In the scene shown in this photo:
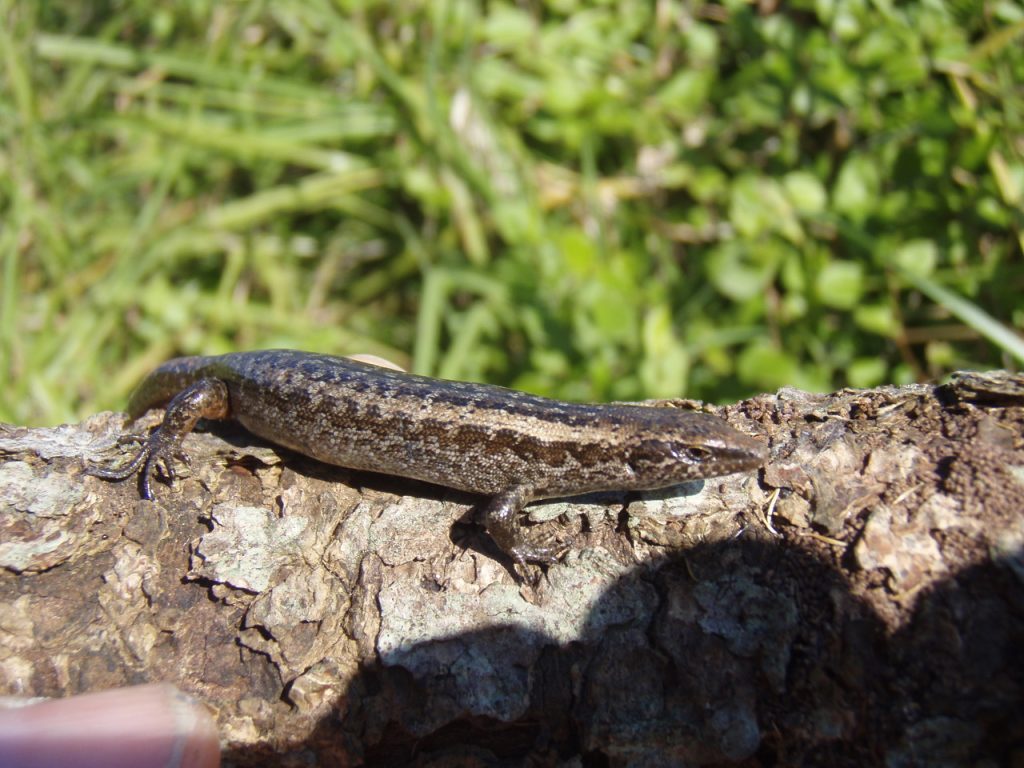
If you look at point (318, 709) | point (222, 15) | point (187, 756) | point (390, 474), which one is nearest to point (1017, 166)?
point (390, 474)

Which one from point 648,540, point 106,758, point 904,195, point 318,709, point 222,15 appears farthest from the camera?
point 222,15

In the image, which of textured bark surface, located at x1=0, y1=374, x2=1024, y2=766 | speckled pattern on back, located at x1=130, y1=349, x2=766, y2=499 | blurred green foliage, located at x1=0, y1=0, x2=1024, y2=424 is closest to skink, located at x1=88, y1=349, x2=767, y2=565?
speckled pattern on back, located at x1=130, y1=349, x2=766, y2=499

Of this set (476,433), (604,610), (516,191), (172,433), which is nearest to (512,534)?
(604,610)

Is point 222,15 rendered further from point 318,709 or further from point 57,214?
point 318,709

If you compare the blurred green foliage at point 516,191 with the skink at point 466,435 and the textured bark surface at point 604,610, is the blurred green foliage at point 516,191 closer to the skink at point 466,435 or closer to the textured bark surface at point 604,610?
the skink at point 466,435

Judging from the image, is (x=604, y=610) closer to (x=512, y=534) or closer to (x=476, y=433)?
(x=512, y=534)

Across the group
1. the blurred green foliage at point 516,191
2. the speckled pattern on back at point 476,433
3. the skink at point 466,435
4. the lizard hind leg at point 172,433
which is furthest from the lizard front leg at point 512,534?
the blurred green foliage at point 516,191
